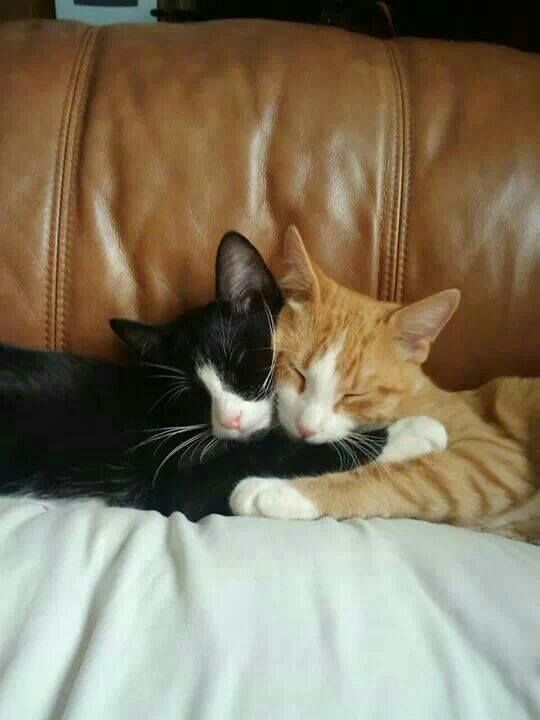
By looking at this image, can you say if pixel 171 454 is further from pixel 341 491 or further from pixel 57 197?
pixel 57 197

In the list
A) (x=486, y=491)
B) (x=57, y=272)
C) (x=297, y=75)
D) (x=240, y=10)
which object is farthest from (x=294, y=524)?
(x=240, y=10)

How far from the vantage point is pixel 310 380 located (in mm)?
994

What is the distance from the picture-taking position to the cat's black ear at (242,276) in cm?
99

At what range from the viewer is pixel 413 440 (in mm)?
996

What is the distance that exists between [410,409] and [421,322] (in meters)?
0.15

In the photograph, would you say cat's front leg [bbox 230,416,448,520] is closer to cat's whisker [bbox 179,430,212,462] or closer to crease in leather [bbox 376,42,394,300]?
cat's whisker [bbox 179,430,212,462]

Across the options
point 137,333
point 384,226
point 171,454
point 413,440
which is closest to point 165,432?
point 171,454

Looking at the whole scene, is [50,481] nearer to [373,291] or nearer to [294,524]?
[294,524]

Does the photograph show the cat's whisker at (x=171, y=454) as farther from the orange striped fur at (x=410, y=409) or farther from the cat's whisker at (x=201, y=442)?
the orange striped fur at (x=410, y=409)

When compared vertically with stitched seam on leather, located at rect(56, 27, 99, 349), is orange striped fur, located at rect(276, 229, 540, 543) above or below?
below

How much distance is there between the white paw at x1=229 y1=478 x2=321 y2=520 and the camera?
86 cm

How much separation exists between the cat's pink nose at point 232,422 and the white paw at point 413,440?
0.23m

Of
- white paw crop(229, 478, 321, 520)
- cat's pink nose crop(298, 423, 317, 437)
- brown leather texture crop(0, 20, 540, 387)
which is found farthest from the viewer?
brown leather texture crop(0, 20, 540, 387)

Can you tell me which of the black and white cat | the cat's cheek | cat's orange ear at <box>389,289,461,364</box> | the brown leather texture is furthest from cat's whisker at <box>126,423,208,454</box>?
cat's orange ear at <box>389,289,461,364</box>
